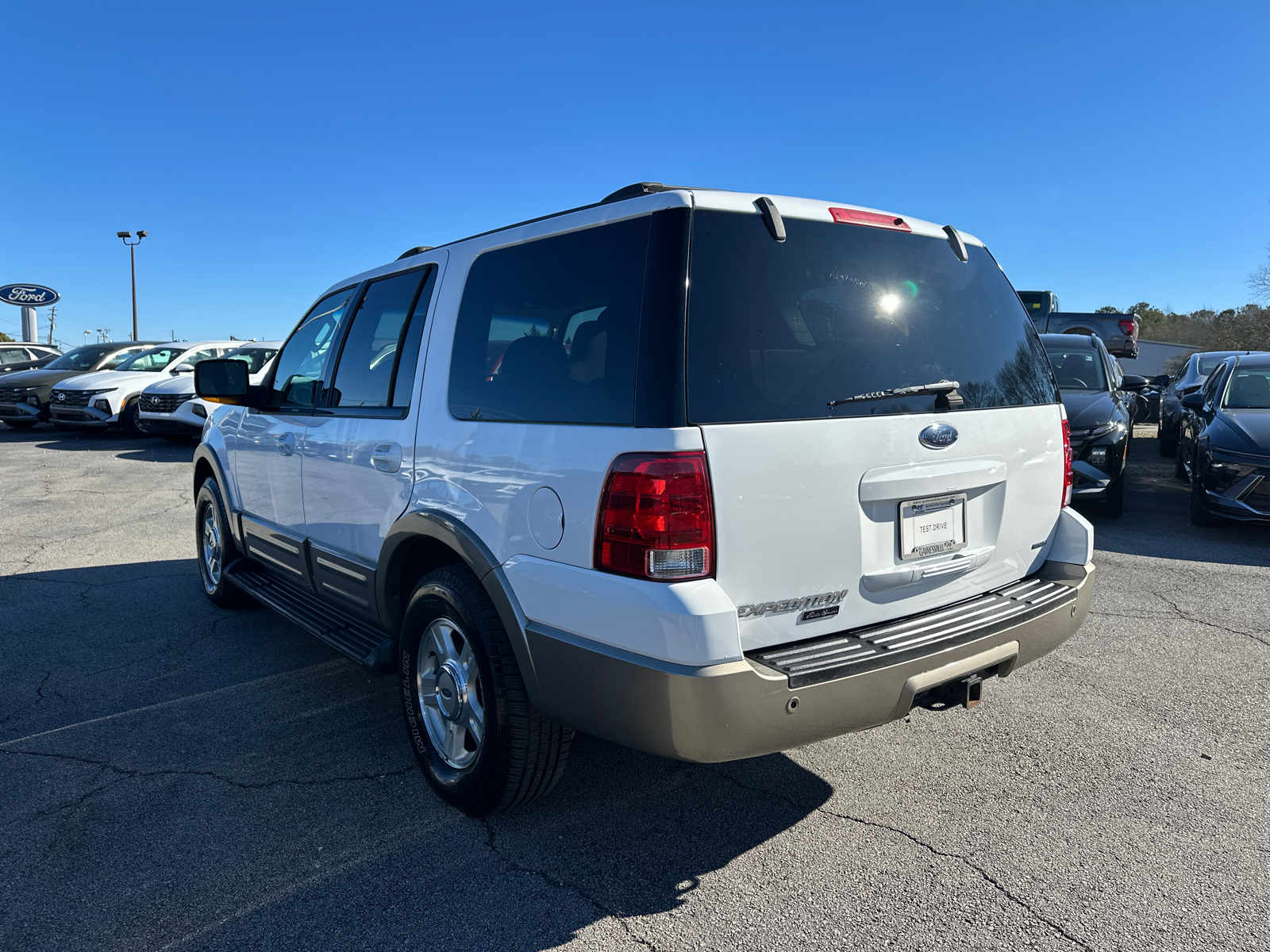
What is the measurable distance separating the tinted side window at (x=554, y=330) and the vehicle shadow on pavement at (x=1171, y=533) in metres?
5.98

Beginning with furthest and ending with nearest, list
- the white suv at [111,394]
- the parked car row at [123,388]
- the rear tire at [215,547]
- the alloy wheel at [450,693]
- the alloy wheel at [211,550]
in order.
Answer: the white suv at [111,394], the parked car row at [123,388], the alloy wheel at [211,550], the rear tire at [215,547], the alloy wheel at [450,693]

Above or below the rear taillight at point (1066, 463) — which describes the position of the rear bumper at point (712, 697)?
below

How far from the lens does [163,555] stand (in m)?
7.05

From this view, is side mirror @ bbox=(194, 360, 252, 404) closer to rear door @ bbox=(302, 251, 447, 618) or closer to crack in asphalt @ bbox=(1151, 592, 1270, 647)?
rear door @ bbox=(302, 251, 447, 618)

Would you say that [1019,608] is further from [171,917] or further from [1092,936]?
[171,917]

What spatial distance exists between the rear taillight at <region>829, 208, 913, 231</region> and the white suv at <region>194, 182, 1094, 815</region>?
0.01m

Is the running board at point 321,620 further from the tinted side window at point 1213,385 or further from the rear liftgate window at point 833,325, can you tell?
the tinted side window at point 1213,385

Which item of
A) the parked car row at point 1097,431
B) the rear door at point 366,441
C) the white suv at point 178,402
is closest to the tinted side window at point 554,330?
the rear door at point 366,441

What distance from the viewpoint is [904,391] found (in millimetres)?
2646

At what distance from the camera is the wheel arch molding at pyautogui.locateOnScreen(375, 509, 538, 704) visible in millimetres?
2576

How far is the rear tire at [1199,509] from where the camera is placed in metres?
7.61

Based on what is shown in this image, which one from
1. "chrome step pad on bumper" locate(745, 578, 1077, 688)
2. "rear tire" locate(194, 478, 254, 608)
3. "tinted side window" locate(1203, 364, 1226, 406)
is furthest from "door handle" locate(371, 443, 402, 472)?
"tinted side window" locate(1203, 364, 1226, 406)

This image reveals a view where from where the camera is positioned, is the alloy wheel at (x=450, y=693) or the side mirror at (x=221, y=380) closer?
the alloy wheel at (x=450, y=693)

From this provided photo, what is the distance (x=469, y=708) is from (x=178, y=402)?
45.1 feet
